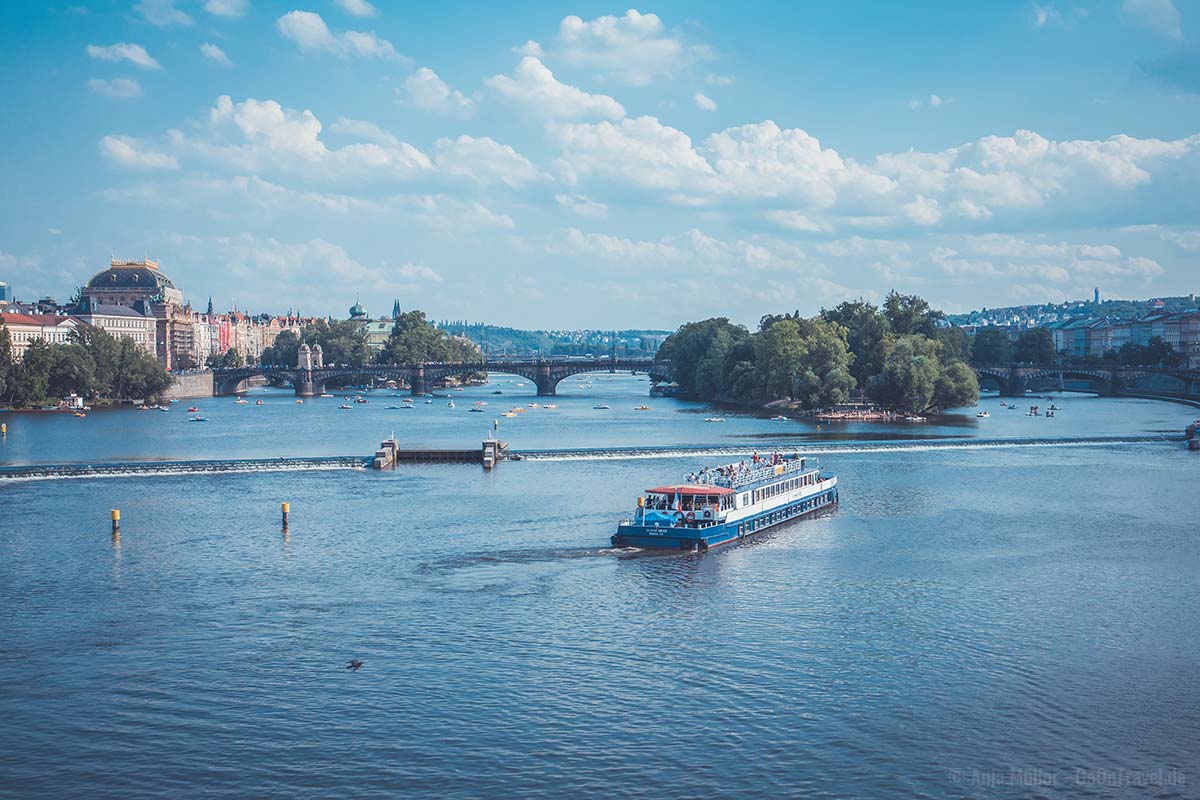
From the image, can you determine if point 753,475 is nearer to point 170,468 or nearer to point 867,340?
point 170,468

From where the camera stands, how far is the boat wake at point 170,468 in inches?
2763

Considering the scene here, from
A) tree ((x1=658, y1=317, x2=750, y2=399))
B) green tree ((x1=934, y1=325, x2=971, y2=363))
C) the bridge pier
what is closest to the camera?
green tree ((x1=934, y1=325, x2=971, y2=363))

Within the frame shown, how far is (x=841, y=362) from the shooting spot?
131000 mm

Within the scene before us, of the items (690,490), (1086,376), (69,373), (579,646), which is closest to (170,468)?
(690,490)

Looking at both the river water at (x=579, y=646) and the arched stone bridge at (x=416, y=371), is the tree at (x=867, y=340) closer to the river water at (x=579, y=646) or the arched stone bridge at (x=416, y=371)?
the arched stone bridge at (x=416, y=371)

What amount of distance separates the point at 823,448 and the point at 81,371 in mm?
86748

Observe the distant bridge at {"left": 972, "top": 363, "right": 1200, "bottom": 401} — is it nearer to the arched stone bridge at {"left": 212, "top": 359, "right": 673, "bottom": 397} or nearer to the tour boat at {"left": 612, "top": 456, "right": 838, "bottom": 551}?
the arched stone bridge at {"left": 212, "top": 359, "right": 673, "bottom": 397}

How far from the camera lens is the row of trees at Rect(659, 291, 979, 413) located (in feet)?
407

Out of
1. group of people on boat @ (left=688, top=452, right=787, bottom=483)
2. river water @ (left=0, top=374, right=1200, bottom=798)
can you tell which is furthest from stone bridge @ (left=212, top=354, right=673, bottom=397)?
group of people on boat @ (left=688, top=452, right=787, bottom=483)

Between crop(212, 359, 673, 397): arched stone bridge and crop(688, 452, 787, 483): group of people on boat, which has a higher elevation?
crop(212, 359, 673, 397): arched stone bridge

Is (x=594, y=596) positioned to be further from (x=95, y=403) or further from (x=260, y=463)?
(x=95, y=403)

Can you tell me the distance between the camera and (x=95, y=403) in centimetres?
13988

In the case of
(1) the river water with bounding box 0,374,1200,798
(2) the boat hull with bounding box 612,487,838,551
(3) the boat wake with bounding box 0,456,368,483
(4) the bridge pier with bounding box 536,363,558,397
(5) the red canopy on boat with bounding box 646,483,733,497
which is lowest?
(1) the river water with bounding box 0,374,1200,798

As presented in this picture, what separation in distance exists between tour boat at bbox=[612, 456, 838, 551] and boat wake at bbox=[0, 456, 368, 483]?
90.8ft
